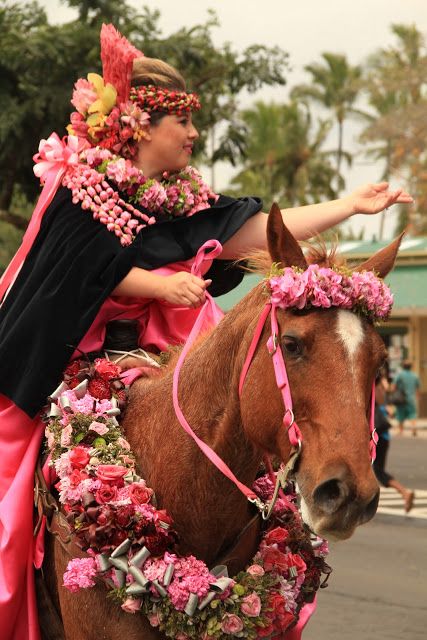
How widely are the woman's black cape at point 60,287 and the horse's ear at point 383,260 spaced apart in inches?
36.2

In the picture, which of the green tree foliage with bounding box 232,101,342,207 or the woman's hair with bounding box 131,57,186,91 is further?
the green tree foliage with bounding box 232,101,342,207

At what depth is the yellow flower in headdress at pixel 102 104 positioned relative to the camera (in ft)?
16.4

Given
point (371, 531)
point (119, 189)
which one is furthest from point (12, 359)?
point (371, 531)

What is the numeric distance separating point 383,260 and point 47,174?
64.7 inches

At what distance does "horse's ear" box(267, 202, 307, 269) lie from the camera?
3891 mm

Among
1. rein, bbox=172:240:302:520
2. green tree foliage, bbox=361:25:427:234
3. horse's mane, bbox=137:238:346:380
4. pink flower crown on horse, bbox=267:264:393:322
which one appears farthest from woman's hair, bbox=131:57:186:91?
green tree foliage, bbox=361:25:427:234

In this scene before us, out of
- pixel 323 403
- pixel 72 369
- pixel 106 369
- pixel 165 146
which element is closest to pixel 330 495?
pixel 323 403

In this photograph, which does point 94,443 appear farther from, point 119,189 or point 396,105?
point 396,105

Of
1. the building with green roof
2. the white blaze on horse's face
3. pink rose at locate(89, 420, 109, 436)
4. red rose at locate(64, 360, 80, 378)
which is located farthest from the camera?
the building with green roof

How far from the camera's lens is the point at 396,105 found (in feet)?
160

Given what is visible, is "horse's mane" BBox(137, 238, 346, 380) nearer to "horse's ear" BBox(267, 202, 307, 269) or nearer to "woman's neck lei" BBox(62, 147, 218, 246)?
"horse's ear" BBox(267, 202, 307, 269)

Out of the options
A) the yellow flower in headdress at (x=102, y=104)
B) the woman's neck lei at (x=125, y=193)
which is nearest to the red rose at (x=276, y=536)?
the woman's neck lei at (x=125, y=193)

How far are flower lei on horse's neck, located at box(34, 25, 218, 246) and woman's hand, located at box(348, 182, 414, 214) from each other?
25.0 inches

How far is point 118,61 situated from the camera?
497cm
